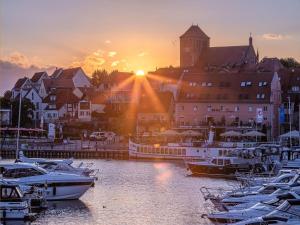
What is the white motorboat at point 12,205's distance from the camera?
3331 cm

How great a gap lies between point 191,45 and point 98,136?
5539 centimetres

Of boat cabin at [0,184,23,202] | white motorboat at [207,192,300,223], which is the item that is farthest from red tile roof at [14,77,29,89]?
white motorboat at [207,192,300,223]

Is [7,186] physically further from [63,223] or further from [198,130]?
[198,130]

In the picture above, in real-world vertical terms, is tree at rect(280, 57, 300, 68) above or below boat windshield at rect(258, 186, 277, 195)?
above

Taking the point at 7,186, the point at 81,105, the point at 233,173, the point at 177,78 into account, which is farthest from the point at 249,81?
the point at 7,186

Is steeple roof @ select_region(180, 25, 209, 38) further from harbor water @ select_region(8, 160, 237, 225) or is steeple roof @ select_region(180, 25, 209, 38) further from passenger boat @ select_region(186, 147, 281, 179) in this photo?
passenger boat @ select_region(186, 147, 281, 179)

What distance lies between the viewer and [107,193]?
163 feet

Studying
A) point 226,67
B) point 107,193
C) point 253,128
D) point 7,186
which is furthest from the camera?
point 226,67

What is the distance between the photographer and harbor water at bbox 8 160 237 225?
3743cm

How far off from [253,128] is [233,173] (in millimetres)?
39144

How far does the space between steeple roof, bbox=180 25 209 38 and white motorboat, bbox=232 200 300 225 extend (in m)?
135

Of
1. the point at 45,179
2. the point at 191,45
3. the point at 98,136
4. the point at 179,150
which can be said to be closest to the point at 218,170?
the point at 179,150

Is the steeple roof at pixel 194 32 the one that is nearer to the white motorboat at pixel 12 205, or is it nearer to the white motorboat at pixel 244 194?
the white motorboat at pixel 244 194

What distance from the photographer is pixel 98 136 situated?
366 feet
